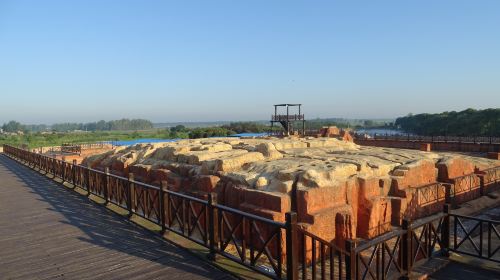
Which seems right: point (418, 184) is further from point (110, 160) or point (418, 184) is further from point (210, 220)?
point (110, 160)

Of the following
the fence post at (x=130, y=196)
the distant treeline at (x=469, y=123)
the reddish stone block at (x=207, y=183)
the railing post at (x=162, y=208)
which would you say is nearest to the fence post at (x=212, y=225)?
the railing post at (x=162, y=208)

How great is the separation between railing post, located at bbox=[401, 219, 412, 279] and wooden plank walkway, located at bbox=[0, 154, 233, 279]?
274cm

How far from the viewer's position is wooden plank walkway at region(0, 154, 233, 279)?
18.6ft

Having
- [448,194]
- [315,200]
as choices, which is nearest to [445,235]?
[315,200]

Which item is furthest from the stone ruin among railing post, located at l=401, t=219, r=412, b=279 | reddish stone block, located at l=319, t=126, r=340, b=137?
reddish stone block, located at l=319, t=126, r=340, b=137

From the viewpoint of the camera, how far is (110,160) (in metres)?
18.2

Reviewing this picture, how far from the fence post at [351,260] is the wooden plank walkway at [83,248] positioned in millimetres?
1757

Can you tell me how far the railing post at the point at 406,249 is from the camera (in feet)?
18.6

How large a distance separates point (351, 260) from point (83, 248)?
4906 millimetres

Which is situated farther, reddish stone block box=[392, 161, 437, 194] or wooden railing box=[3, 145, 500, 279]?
reddish stone block box=[392, 161, 437, 194]

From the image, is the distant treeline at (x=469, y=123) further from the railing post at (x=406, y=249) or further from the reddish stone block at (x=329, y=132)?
the railing post at (x=406, y=249)

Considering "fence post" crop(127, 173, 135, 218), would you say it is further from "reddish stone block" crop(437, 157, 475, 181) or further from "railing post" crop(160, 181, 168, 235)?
"reddish stone block" crop(437, 157, 475, 181)

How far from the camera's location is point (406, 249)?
225 inches

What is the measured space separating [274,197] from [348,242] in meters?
3.93
